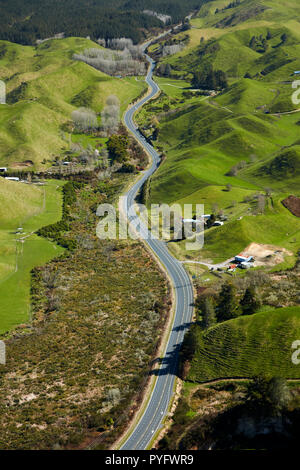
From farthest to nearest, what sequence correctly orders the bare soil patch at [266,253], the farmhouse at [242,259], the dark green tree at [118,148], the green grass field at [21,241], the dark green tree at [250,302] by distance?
the dark green tree at [118,148]
the bare soil patch at [266,253]
the farmhouse at [242,259]
the green grass field at [21,241]
the dark green tree at [250,302]

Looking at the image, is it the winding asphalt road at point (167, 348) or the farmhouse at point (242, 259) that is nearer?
the winding asphalt road at point (167, 348)

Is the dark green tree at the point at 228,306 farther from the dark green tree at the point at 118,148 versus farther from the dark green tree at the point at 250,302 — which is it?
the dark green tree at the point at 118,148

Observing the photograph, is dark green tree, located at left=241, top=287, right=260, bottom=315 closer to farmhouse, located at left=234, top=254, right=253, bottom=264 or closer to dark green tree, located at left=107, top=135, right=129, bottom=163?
farmhouse, located at left=234, top=254, right=253, bottom=264

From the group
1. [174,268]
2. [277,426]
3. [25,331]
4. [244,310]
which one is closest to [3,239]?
[25,331]

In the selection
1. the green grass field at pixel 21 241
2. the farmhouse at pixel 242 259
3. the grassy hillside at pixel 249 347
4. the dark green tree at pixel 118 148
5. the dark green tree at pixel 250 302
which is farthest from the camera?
the dark green tree at pixel 118 148

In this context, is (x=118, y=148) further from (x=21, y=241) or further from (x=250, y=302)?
(x=250, y=302)

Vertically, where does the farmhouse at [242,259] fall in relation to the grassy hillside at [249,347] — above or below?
above

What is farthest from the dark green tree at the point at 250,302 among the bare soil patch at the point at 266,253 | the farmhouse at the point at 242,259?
the bare soil patch at the point at 266,253

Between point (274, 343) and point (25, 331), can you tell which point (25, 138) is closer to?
point (25, 331)
